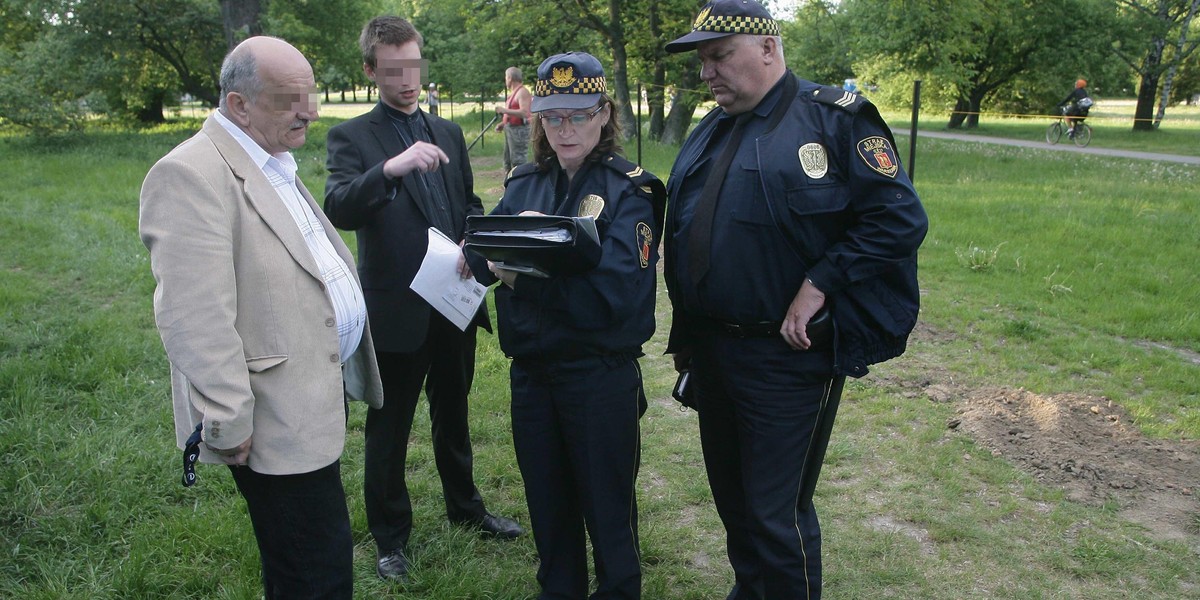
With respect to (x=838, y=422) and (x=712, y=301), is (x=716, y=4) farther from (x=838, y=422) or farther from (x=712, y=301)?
(x=838, y=422)

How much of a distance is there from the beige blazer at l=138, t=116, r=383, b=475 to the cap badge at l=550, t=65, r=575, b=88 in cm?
96

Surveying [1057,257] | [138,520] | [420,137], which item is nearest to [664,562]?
Result: [420,137]

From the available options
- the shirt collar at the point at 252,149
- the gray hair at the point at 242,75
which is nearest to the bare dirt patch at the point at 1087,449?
the shirt collar at the point at 252,149

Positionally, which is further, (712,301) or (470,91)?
(470,91)

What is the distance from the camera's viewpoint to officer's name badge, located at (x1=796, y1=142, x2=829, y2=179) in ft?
8.21

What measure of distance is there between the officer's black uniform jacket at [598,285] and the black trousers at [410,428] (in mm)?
639

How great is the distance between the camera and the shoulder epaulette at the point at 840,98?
8.29ft

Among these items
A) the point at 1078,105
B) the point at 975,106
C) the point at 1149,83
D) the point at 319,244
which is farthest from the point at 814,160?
the point at 975,106

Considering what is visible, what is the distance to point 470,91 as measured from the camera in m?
27.0

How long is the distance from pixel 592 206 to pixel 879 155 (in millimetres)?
876

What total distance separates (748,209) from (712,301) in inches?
12.5

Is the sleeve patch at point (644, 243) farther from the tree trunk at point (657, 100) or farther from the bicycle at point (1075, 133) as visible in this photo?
the bicycle at point (1075, 133)

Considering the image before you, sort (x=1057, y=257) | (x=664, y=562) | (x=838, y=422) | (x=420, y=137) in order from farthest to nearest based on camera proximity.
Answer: (x=1057, y=257)
(x=838, y=422)
(x=664, y=562)
(x=420, y=137)

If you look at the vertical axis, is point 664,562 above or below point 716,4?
below
